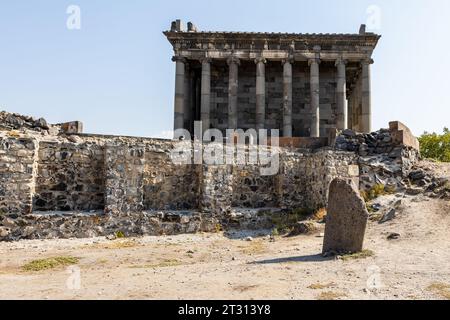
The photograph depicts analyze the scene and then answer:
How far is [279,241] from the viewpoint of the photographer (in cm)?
996

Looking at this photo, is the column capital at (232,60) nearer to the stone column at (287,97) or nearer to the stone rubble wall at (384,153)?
the stone column at (287,97)

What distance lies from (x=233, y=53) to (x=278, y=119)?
4.91 meters

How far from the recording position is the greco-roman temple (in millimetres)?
22547

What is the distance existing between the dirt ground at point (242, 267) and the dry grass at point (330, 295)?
0.01 m

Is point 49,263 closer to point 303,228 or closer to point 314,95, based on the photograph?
point 303,228

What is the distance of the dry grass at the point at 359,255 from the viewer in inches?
282

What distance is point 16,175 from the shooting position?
9.85 meters

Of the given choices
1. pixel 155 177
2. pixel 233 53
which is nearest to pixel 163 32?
pixel 233 53

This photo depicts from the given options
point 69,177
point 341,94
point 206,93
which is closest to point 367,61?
point 341,94

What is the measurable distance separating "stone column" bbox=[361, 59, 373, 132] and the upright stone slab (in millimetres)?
16092

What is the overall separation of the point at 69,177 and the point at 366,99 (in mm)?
18182

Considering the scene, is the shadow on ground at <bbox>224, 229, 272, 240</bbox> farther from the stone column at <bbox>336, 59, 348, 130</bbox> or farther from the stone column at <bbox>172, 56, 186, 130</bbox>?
the stone column at <bbox>336, 59, 348, 130</bbox>

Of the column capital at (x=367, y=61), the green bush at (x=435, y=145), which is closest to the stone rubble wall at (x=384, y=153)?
the column capital at (x=367, y=61)
